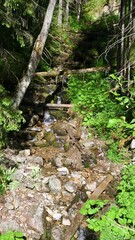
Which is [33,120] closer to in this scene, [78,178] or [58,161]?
[58,161]

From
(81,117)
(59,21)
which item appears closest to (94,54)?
(59,21)

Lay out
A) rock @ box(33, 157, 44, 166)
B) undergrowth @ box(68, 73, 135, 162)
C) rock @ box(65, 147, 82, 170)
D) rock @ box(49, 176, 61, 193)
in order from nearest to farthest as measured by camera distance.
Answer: rock @ box(49, 176, 61, 193) → rock @ box(33, 157, 44, 166) → rock @ box(65, 147, 82, 170) → undergrowth @ box(68, 73, 135, 162)

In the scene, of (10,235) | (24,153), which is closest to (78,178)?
(24,153)

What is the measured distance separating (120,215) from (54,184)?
2226 mm

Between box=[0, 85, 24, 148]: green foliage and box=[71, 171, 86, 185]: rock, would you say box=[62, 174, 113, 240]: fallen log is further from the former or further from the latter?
box=[0, 85, 24, 148]: green foliage

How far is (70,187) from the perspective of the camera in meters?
7.17

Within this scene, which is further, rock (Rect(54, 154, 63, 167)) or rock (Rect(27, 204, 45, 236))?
rock (Rect(54, 154, 63, 167))

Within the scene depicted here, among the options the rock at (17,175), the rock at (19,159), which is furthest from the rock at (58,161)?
the rock at (17,175)

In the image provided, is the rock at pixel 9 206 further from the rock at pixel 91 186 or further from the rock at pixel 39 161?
the rock at pixel 91 186

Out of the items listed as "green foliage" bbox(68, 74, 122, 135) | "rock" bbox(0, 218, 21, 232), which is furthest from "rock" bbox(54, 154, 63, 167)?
"rock" bbox(0, 218, 21, 232)

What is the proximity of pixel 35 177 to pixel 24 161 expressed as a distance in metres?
0.70

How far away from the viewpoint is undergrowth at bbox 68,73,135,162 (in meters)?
8.54

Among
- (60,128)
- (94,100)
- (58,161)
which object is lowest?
(58,161)

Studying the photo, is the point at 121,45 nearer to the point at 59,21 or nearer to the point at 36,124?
the point at 36,124
